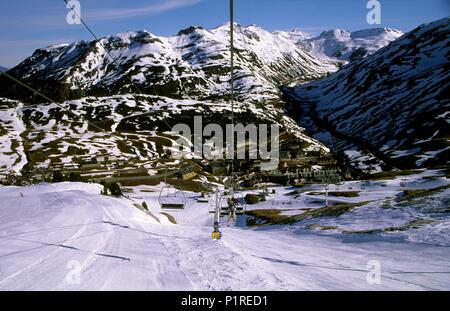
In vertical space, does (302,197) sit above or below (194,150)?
below

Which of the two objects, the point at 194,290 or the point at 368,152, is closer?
the point at 194,290

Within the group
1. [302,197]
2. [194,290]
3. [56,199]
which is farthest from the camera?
[302,197]

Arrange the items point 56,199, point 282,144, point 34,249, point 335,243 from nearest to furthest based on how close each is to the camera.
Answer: point 34,249 → point 335,243 → point 56,199 → point 282,144

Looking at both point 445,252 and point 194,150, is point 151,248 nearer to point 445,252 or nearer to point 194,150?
point 445,252

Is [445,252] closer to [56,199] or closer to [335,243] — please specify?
[335,243]

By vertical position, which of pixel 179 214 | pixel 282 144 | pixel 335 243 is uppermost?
pixel 282 144

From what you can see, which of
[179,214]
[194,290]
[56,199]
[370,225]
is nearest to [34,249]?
[194,290]

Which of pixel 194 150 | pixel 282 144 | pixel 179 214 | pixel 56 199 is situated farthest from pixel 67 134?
pixel 56 199
